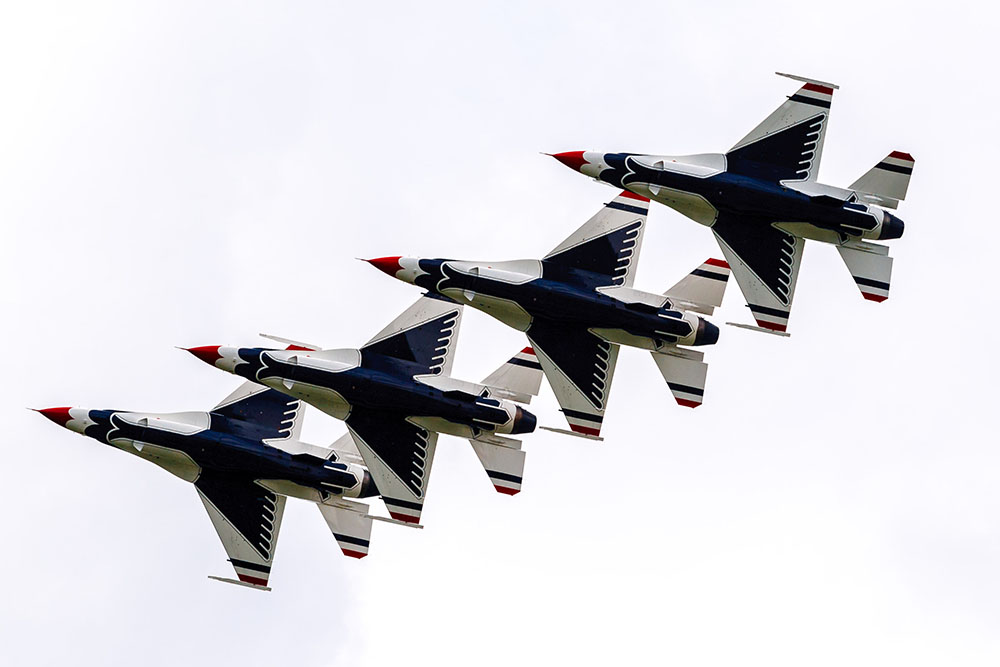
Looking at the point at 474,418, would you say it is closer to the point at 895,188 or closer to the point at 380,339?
the point at 380,339

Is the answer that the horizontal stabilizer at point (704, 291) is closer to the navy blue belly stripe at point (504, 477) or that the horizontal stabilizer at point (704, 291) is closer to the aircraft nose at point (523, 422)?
the aircraft nose at point (523, 422)

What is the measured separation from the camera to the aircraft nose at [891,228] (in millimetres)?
63125

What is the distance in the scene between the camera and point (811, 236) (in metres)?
64.0

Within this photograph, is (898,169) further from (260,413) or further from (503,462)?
(260,413)

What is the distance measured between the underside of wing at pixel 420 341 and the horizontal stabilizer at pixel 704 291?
29.7 ft

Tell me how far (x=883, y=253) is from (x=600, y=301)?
11484mm

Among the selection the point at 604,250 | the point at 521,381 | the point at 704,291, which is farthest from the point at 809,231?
the point at 521,381

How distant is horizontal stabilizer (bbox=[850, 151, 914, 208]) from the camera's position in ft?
208

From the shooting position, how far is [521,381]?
65562 mm

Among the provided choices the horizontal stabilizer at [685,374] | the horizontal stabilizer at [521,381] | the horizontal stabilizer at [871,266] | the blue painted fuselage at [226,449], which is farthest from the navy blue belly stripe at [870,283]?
the blue painted fuselage at [226,449]

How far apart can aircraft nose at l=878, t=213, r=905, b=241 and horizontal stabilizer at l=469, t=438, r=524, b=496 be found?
1680 cm

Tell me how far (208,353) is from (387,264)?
8.32 meters

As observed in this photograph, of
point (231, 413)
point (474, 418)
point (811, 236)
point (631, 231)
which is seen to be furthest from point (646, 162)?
point (231, 413)

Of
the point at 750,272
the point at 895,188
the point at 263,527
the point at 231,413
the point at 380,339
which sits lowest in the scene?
the point at 263,527
